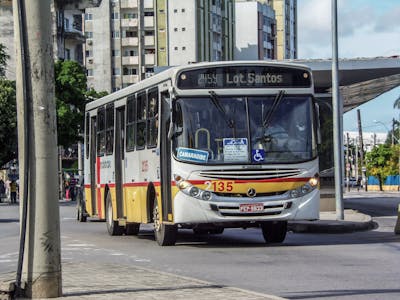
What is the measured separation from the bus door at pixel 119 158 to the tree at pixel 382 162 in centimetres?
9227

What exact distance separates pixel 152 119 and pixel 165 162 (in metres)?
1.21

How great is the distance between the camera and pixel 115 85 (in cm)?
12900

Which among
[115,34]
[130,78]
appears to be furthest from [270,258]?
[115,34]

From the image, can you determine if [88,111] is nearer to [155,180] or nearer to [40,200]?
[155,180]

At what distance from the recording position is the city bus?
18031mm

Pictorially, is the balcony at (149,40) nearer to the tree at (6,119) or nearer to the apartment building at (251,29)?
the apartment building at (251,29)

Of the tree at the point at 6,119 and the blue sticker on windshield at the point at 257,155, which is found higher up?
the tree at the point at 6,119

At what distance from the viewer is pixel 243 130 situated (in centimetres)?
1819

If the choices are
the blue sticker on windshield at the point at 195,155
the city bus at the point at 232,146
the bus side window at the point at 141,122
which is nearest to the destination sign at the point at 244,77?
the city bus at the point at 232,146

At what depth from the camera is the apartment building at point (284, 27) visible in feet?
543

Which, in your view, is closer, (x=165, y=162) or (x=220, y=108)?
(x=220, y=108)

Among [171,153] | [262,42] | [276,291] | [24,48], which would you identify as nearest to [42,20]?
[24,48]

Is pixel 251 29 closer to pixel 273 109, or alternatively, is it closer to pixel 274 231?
pixel 274 231

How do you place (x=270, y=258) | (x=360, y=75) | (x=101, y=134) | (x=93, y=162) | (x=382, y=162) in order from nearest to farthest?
(x=270, y=258) < (x=101, y=134) < (x=93, y=162) < (x=360, y=75) < (x=382, y=162)
